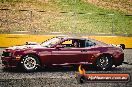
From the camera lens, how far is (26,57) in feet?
38.6

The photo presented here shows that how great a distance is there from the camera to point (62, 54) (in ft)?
39.7

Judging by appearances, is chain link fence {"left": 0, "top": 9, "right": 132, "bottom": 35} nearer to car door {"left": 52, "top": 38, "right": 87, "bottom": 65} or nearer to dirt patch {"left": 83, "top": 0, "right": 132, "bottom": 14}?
dirt patch {"left": 83, "top": 0, "right": 132, "bottom": 14}

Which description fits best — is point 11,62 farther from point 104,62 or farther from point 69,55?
point 104,62

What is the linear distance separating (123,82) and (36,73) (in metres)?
2.98

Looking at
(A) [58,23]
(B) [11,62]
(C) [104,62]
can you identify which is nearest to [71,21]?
(A) [58,23]

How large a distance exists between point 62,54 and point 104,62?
1.65m

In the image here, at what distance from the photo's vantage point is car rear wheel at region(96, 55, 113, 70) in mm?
12656

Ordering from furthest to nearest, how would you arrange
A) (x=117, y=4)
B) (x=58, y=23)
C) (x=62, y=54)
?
(x=117, y=4) < (x=58, y=23) < (x=62, y=54)

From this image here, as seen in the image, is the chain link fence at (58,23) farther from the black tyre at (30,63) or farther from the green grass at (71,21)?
Result: the black tyre at (30,63)

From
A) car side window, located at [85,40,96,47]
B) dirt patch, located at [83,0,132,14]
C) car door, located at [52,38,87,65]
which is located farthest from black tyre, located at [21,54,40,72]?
dirt patch, located at [83,0,132,14]

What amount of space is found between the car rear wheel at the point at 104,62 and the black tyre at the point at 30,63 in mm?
2246

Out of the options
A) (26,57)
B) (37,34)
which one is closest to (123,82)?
(26,57)

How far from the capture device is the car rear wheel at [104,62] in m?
12.7

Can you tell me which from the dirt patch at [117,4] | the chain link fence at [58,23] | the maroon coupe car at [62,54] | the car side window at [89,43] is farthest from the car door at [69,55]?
the dirt patch at [117,4]
